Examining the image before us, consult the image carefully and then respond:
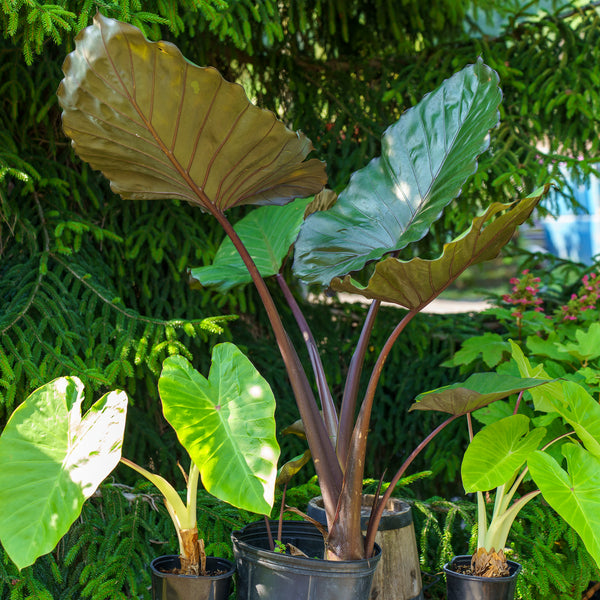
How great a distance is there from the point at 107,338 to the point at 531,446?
1.23 m

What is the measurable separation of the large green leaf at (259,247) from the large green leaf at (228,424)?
1.46 feet

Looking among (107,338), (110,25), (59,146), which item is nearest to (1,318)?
(107,338)

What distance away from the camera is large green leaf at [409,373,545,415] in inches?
54.4

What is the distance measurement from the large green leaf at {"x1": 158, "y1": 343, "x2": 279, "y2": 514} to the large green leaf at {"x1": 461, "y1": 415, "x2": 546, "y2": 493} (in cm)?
53

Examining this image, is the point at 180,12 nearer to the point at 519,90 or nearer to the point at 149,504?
the point at 519,90

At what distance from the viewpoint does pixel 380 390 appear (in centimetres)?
266

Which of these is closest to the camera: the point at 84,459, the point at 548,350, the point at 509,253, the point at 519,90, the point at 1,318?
the point at 84,459

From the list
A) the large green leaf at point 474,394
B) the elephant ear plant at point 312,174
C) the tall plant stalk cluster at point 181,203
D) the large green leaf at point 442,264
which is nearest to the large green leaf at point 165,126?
the elephant ear plant at point 312,174

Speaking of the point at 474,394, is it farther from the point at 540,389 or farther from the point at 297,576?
the point at 297,576

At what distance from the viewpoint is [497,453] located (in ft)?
5.19

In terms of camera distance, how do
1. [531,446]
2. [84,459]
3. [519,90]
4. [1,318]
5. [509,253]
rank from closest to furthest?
[84,459]
[531,446]
[1,318]
[519,90]
[509,253]

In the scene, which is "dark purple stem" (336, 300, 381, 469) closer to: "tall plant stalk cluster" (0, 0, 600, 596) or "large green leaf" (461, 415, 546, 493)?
"large green leaf" (461, 415, 546, 493)

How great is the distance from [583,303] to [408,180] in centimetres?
103

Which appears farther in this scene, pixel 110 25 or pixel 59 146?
pixel 59 146
